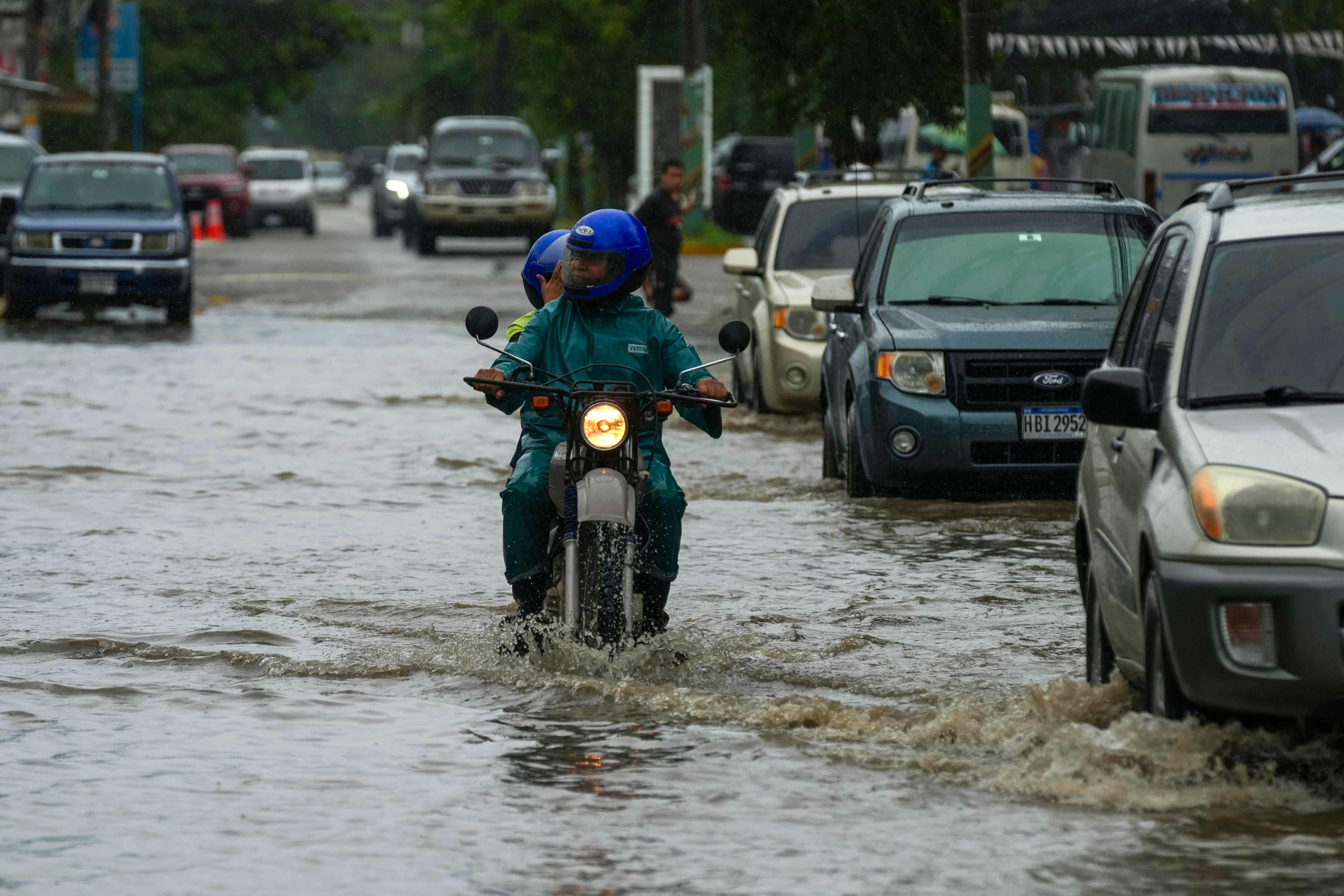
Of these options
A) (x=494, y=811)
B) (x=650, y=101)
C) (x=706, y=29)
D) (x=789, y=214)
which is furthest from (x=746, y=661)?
(x=706, y=29)

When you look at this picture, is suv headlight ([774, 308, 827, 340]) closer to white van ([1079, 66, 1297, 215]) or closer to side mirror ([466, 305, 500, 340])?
side mirror ([466, 305, 500, 340])

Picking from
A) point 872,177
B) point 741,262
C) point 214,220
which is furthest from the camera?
point 214,220

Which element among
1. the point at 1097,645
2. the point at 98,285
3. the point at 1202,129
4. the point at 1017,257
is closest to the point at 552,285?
the point at 1097,645

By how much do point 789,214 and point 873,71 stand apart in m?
7.38

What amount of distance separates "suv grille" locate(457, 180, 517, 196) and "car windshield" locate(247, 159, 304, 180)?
1594cm

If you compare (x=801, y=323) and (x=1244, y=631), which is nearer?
(x=1244, y=631)

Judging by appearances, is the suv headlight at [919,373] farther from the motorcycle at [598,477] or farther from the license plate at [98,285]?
the license plate at [98,285]

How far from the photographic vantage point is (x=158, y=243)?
87.7ft

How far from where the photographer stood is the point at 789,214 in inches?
694

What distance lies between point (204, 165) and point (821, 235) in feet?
122

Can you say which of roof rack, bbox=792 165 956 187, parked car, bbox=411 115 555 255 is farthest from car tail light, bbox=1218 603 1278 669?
parked car, bbox=411 115 555 255

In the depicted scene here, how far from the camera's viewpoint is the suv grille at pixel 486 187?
41.7m

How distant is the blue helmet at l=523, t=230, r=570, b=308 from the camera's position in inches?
334

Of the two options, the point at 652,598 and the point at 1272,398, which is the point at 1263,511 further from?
the point at 652,598
